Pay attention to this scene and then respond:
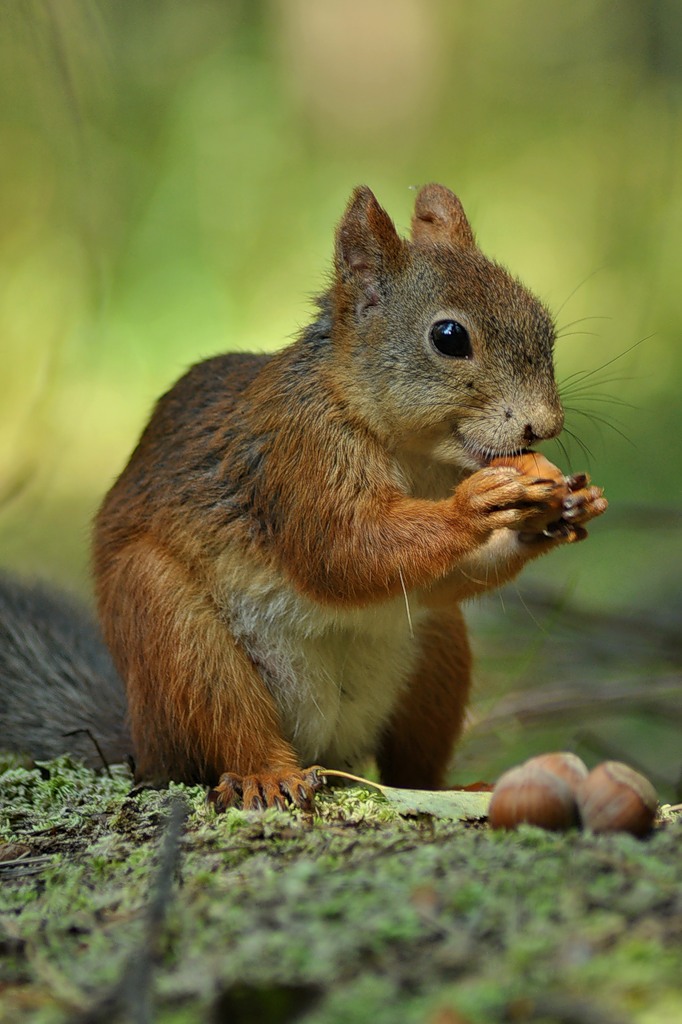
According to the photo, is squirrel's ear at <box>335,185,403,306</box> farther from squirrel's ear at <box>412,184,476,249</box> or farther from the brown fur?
squirrel's ear at <box>412,184,476,249</box>

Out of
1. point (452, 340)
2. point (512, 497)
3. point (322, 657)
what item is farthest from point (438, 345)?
point (322, 657)

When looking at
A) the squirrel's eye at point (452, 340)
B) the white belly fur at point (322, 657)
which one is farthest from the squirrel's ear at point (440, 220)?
the white belly fur at point (322, 657)

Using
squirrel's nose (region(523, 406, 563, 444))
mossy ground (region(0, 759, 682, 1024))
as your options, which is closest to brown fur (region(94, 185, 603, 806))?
squirrel's nose (region(523, 406, 563, 444))

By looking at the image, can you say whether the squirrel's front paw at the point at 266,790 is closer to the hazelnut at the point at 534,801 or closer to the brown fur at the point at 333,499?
the brown fur at the point at 333,499

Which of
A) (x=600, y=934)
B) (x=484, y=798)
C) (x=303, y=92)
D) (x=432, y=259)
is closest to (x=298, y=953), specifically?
(x=600, y=934)

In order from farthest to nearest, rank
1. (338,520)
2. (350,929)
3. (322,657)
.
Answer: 1. (322,657)
2. (338,520)
3. (350,929)

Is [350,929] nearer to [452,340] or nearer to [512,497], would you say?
[512,497]
